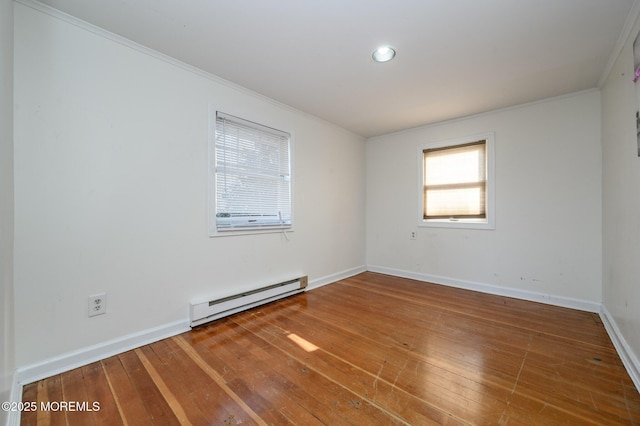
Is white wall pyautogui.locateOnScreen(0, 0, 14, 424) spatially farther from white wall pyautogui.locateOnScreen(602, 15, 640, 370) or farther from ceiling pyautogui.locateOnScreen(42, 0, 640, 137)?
white wall pyautogui.locateOnScreen(602, 15, 640, 370)

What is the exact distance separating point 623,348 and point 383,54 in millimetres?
2915

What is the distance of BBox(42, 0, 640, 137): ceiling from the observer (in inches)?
65.9

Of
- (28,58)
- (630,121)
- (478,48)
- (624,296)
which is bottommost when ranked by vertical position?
(624,296)

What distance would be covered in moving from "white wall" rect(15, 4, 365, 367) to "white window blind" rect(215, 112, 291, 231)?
161 millimetres

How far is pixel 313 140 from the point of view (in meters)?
3.60

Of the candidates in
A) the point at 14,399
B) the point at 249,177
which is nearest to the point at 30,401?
the point at 14,399

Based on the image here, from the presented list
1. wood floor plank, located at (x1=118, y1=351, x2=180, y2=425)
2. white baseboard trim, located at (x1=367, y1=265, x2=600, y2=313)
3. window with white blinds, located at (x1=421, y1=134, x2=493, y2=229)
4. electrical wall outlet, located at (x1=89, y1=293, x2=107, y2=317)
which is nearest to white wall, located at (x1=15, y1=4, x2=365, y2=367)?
electrical wall outlet, located at (x1=89, y1=293, x2=107, y2=317)

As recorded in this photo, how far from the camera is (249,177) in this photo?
2.84 metres

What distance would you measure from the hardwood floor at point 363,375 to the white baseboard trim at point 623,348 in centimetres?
5

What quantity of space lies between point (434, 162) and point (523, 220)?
4.52 feet

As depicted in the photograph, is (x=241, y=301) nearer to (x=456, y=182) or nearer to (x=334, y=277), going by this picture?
(x=334, y=277)

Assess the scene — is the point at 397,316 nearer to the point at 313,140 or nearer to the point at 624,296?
the point at 624,296

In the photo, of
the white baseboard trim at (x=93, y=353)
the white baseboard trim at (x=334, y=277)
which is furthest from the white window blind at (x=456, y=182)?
the white baseboard trim at (x=93, y=353)

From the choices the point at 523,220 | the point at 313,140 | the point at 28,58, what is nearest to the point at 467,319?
the point at 523,220
